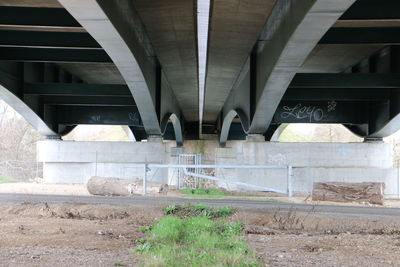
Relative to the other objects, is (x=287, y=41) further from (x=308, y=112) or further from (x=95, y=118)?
(x=95, y=118)

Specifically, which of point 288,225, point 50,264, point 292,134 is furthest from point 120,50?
point 292,134

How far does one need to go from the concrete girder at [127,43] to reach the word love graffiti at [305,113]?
6.70 meters

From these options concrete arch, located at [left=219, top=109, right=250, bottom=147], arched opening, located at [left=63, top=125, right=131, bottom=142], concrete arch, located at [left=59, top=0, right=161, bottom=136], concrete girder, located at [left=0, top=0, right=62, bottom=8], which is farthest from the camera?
arched opening, located at [left=63, top=125, right=131, bottom=142]

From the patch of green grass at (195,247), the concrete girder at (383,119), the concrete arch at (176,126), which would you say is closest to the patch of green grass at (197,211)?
the patch of green grass at (195,247)

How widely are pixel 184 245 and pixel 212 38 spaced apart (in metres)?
9.70

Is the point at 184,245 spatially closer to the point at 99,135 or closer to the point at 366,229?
the point at 366,229

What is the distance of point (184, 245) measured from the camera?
660 centimetres

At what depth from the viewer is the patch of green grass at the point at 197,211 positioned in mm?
10841

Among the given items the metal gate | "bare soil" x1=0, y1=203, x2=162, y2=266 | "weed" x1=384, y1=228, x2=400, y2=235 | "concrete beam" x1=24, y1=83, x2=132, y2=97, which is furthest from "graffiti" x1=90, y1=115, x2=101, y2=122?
"weed" x1=384, y1=228, x2=400, y2=235

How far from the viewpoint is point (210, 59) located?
17.9 m

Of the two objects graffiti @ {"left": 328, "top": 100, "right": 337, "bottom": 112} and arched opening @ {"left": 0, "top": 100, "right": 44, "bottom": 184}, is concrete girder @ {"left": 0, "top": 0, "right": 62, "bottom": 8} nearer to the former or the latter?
graffiti @ {"left": 328, "top": 100, "right": 337, "bottom": 112}

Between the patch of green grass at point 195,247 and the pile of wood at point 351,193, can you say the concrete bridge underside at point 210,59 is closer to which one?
the pile of wood at point 351,193

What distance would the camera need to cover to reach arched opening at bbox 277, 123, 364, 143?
7969 cm

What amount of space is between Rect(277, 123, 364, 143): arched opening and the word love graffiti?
4548cm
